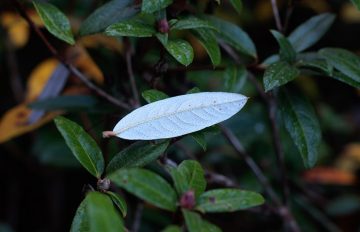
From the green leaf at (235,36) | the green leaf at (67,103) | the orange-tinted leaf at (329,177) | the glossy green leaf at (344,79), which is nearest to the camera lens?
the glossy green leaf at (344,79)

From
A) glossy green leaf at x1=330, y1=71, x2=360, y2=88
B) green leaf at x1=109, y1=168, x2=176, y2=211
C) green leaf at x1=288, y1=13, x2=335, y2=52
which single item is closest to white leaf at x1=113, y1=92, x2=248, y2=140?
green leaf at x1=109, y1=168, x2=176, y2=211

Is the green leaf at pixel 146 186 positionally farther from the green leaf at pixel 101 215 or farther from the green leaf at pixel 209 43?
the green leaf at pixel 209 43

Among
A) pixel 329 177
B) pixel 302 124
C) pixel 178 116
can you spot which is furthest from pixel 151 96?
pixel 329 177

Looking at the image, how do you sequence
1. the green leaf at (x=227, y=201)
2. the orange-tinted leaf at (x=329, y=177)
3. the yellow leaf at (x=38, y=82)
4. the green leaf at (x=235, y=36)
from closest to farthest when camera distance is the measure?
the green leaf at (x=227, y=201)
the green leaf at (x=235, y=36)
the yellow leaf at (x=38, y=82)
the orange-tinted leaf at (x=329, y=177)

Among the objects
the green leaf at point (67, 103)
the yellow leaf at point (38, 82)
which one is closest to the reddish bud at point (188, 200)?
the green leaf at point (67, 103)

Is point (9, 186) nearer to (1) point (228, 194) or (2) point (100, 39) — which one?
(2) point (100, 39)
